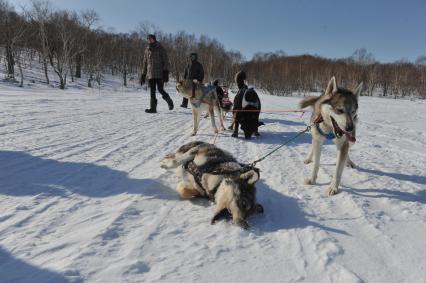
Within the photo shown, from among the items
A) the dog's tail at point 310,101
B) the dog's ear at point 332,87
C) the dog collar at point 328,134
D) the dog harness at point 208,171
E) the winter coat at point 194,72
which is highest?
the winter coat at point 194,72

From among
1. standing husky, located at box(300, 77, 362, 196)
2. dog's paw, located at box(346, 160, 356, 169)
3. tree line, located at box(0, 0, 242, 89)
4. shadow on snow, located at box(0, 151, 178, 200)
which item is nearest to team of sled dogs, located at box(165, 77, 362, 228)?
standing husky, located at box(300, 77, 362, 196)

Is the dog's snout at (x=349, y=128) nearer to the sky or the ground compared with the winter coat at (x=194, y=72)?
nearer to the ground

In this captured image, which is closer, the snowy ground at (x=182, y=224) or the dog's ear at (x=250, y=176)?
the snowy ground at (x=182, y=224)

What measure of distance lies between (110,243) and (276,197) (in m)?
1.93

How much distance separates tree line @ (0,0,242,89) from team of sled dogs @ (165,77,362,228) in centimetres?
3266

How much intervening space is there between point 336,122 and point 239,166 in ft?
4.17

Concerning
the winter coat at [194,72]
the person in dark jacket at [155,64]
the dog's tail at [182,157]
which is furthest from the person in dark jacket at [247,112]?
the winter coat at [194,72]

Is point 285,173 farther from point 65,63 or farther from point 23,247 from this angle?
point 65,63

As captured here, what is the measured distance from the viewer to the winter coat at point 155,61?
11117 mm

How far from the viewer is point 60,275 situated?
2.17m

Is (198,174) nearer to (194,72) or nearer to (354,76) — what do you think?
(194,72)

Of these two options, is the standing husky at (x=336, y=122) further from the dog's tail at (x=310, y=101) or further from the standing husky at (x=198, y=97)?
the standing husky at (x=198, y=97)

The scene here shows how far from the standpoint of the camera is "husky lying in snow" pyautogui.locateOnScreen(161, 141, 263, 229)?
304 centimetres

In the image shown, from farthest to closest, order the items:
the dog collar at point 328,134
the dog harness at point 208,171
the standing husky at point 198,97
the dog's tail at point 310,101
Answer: the standing husky at point 198,97 → the dog's tail at point 310,101 → the dog collar at point 328,134 → the dog harness at point 208,171
